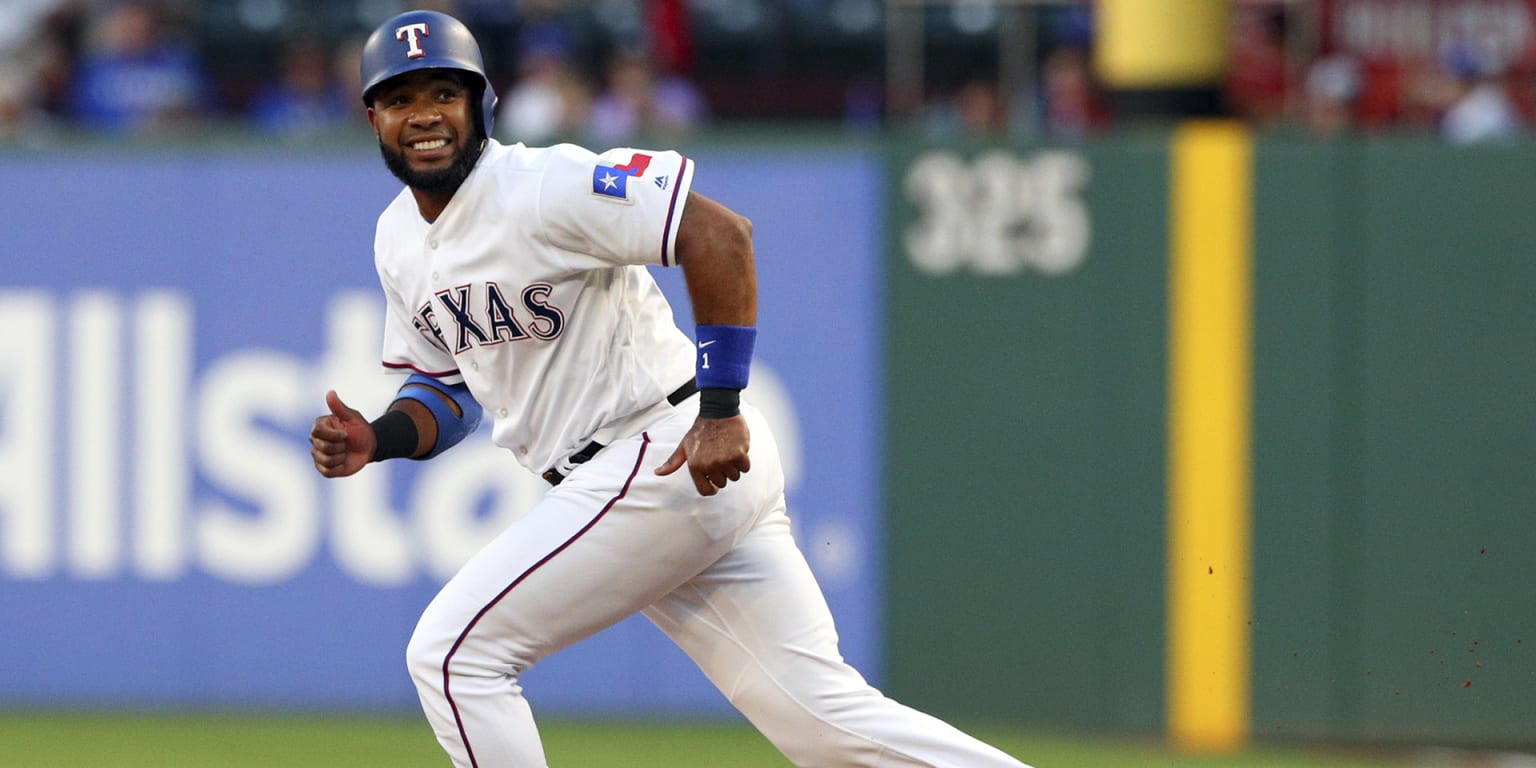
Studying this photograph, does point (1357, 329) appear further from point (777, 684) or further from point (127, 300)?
point (127, 300)

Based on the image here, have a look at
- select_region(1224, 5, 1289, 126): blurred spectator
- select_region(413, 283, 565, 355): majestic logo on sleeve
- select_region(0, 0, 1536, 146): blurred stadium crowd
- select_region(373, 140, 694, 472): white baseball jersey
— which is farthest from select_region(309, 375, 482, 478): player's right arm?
select_region(1224, 5, 1289, 126): blurred spectator

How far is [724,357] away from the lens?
3898 millimetres

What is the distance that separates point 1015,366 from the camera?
710cm

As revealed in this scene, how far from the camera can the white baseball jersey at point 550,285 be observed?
3.91 m

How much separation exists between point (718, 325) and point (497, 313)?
470mm

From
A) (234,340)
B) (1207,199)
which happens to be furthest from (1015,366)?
(234,340)

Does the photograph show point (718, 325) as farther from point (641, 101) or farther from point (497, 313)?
point (641, 101)

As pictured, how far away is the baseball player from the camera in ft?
12.8

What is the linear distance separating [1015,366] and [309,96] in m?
4.35

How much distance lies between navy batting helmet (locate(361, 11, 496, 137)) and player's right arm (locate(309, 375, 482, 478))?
2.14 feet

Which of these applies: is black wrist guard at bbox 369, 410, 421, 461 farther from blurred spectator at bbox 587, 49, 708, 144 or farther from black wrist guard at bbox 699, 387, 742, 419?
blurred spectator at bbox 587, 49, 708, 144

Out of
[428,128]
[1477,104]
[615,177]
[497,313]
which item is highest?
[1477,104]

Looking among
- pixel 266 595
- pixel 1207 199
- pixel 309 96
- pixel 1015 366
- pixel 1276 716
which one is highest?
pixel 309 96

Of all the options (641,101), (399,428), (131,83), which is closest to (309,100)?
(131,83)
